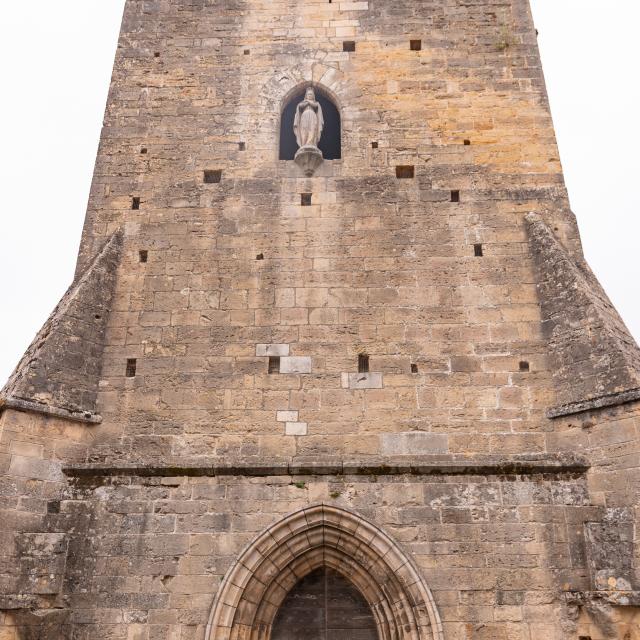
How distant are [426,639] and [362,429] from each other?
1895 mm

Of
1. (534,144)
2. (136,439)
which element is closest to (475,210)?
(534,144)

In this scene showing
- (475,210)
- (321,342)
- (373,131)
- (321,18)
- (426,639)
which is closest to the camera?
(426,639)

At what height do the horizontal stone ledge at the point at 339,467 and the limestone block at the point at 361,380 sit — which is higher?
the limestone block at the point at 361,380

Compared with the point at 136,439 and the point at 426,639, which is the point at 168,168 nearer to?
the point at 136,439

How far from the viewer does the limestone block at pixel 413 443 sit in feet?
21.6

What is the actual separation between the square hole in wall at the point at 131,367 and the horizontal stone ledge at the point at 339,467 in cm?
97

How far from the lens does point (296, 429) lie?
6699 mm

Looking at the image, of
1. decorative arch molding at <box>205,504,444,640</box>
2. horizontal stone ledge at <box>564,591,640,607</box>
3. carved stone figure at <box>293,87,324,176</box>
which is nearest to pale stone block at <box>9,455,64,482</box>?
decorative arch molding at <box>205,504,444,640</box>

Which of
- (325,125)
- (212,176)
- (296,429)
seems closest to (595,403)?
(296,429)

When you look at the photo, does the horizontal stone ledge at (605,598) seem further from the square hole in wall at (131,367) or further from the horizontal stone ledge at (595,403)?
the square hole in wall at (131,367)

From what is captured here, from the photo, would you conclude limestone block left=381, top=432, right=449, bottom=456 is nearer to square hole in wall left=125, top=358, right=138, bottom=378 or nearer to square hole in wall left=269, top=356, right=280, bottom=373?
square hole in wall left=269, top=356, right=280, bottom=373

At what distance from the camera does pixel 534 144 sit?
26.9 ft

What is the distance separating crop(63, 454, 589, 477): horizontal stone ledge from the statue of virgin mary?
377 cm

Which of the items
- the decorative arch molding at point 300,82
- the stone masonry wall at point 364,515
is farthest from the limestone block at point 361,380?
the decorative arch molding at point 300,82
